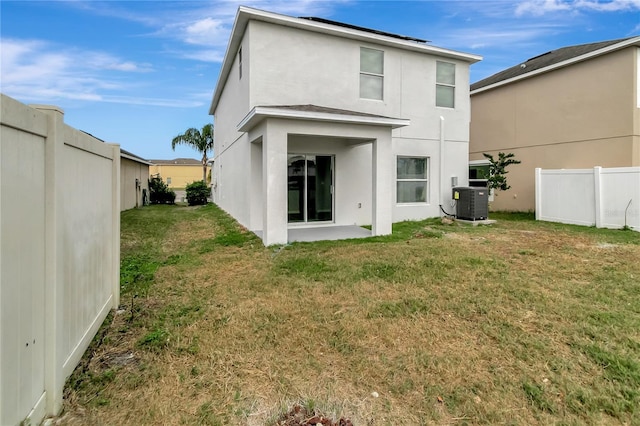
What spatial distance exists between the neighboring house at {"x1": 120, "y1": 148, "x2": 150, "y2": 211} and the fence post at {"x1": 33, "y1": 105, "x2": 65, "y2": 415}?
1549 centimetres

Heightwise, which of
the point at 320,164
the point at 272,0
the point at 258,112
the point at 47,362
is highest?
the point at 272,0

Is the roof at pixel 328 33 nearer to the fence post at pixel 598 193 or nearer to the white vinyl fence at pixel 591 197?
the white vinyl fence at pixel 591 197

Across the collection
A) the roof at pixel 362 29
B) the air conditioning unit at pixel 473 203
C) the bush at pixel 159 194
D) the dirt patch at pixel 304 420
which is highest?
the roof at pixel 362 29

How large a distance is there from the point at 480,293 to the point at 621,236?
7275 millimetres

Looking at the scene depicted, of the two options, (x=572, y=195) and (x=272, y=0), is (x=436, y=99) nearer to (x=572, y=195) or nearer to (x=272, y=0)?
(x=572, y=195)

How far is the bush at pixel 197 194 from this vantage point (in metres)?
23.0

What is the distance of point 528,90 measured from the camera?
603 inches

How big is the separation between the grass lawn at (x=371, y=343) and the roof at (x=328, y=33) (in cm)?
668

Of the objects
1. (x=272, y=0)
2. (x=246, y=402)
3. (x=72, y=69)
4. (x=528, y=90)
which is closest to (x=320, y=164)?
(x=272, y=0)

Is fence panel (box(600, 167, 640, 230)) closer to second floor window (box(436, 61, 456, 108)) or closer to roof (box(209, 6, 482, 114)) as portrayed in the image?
second floor window (box(436, 61, 456, 108))

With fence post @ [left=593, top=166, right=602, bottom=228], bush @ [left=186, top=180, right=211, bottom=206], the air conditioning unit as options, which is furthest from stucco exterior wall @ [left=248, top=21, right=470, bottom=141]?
bush @ [left=186, top=180, right=211, bottom=206]

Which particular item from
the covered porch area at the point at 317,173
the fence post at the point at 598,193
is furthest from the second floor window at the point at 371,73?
the fence post at the point at 598,193

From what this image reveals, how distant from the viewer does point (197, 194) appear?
911 inches

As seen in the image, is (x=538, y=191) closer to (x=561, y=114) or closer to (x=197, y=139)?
(x=561, y=114)
